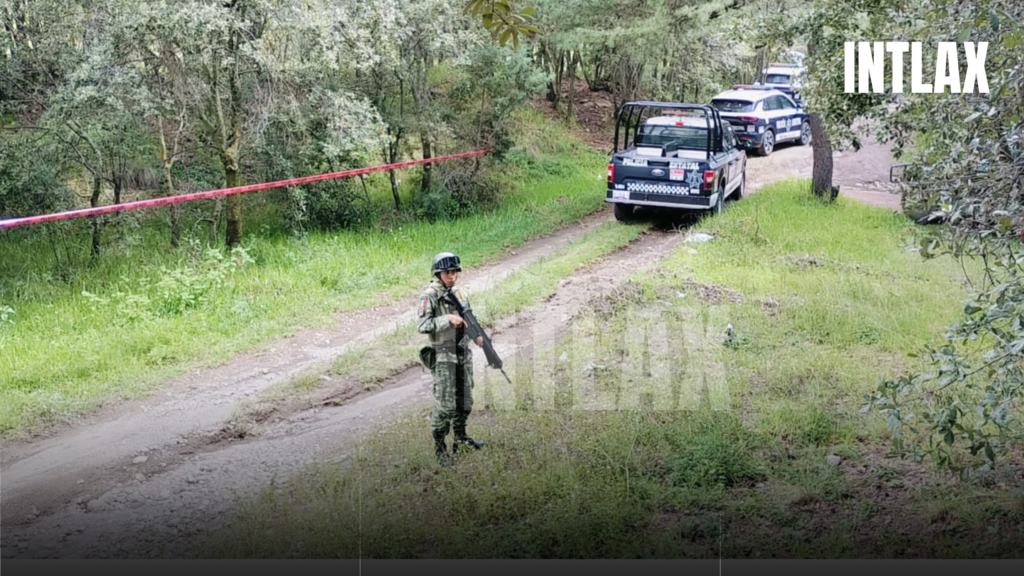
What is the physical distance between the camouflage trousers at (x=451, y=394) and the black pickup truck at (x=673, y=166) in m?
6.33

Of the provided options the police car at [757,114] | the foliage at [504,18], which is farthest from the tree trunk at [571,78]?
the foliage at [504,18]

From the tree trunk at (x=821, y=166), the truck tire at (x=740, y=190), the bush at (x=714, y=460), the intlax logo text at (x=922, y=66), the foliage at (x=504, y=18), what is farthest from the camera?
the truck tire at (x=740, y=190)

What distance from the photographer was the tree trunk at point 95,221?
907 cm

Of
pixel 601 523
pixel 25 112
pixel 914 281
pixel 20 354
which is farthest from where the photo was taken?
pixel 25 112

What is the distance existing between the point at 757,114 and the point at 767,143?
0.60m

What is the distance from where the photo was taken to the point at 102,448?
18.9ft

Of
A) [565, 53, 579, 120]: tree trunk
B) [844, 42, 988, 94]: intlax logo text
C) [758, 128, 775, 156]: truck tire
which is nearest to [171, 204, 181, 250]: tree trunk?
[844, 42, 988, 94]: intlax logo text

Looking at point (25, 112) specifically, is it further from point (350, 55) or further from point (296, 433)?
point (296, 433)

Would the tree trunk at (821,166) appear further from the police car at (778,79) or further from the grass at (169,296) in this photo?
the police car at (778,79)

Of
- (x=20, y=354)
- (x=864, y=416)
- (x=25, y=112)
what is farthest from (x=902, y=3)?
(x=25, y=112)

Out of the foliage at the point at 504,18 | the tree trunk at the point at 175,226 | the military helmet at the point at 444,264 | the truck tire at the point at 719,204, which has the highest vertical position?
the foliage at the point at 504,18

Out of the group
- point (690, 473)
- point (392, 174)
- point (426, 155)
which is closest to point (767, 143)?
point (426, 155)

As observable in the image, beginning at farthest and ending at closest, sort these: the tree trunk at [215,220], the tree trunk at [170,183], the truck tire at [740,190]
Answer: the truck tire at [740,190], the tree trunk at [215,220], the tree trunk at [170,183]

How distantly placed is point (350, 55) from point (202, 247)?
2394 mm
